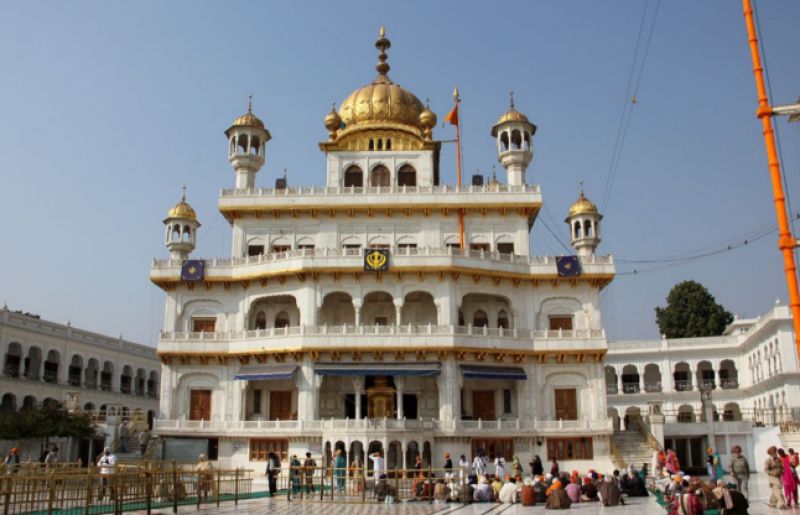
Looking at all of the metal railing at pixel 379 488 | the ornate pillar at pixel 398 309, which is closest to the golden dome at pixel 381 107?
the ornate pillar at pixel 398 309

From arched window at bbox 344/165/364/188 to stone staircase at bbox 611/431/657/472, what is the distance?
731 inches

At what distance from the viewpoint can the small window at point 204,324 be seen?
40844mm

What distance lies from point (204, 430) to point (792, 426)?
1134 inches

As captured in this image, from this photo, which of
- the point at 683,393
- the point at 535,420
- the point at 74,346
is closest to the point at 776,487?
the point at 535,420

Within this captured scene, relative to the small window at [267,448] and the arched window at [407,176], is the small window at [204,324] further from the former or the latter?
the arched window at [407,176]

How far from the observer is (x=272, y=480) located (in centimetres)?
2600

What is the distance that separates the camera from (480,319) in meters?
40.7

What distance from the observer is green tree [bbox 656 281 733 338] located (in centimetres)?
6600

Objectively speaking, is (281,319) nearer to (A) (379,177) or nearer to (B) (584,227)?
(A) (379,177)

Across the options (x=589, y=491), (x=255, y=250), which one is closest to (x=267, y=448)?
(x=255, y=250)

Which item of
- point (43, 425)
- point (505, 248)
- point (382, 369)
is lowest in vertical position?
point (43, 425)

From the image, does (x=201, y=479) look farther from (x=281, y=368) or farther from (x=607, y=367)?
(x=607, y=367)

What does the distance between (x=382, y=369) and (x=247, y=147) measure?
1453 cm

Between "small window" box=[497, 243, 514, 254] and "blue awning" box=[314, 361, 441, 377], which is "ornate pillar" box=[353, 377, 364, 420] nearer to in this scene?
"blue awning" box=[314, 361, 441, 377]
